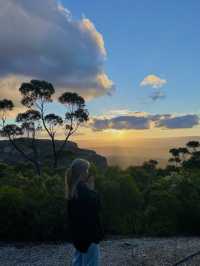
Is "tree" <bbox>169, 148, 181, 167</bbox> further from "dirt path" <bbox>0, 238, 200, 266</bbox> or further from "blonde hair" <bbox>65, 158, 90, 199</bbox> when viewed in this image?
"blonde hair" <bbox>65, 158, 90, 199</bbox>

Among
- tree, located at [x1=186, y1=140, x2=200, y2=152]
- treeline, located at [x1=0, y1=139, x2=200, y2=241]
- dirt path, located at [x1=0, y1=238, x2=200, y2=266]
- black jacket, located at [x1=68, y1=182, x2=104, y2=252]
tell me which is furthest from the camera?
tree, located at [x1=186, y1=140, x2=200, y2=152]

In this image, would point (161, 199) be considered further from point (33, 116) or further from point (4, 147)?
point (4, 147)

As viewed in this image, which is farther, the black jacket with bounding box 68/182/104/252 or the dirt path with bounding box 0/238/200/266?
the dirt path with bounding box 0/238/200/266

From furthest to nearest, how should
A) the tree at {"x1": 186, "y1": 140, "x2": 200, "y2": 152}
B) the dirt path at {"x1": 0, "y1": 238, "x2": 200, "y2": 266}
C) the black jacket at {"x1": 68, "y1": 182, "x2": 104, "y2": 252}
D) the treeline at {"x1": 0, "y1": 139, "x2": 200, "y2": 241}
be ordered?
the tree at {"x1": 186, "y1": 140, "x2": 200, "y2": 152} < the treeline at {"x1": 0, "y1": 139, "x2": 200, "y2": 241} < the dirt path at {"x1": 0, "y1": 238, "x2": 200, "y2": 266} < the black jacket at {"x1": 68, "y1": 182, "x2": 104, "y2": 252}

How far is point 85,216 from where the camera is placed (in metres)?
3.76

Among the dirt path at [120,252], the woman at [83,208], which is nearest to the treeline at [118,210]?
the dirt path at [120,252]

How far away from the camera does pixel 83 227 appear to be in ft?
12.4

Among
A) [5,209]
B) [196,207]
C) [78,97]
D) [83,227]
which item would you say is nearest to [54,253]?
[5,209]

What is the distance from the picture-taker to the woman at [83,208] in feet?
12.3

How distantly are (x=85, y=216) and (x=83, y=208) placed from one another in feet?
0.27

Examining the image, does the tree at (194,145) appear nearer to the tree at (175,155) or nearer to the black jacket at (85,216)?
the tree at (175,155)

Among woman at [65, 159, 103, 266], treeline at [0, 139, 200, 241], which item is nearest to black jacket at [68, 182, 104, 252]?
woman at [65, 159, 103, 266]

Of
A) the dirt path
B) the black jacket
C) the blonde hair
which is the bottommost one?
the dirt path

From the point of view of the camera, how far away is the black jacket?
3742mm
